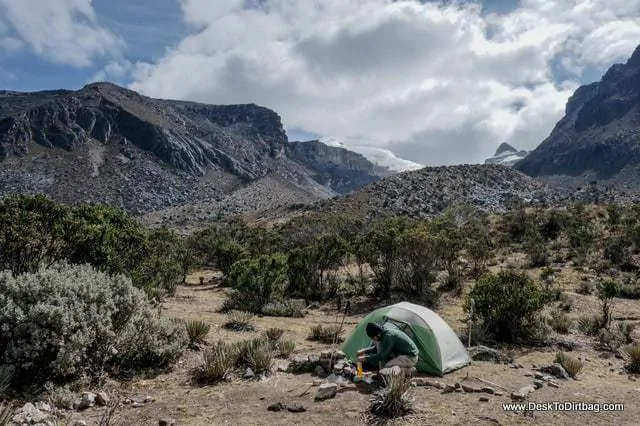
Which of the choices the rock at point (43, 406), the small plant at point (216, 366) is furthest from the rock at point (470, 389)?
the rock at point (43, 406)

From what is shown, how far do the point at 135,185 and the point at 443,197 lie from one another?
69453mm

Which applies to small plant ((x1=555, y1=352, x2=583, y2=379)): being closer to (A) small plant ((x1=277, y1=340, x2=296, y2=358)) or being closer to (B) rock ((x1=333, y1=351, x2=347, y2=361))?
(B) rock ((x1=333, y1=351, x2=347, y2=361))

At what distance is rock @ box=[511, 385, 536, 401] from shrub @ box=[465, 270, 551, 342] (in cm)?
458

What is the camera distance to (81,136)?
11294cm

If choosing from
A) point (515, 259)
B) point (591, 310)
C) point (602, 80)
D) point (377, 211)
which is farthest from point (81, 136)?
point (602, 80)

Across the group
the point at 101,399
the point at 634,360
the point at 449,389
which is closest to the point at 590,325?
the point at 634,360

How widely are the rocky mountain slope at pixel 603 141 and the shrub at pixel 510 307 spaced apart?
11879cm

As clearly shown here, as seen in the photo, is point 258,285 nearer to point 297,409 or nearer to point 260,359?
point 260,359

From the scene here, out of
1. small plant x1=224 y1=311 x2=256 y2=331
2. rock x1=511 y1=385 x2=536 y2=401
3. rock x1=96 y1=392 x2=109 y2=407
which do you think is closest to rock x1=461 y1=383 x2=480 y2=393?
rock x1=511 y1=385 x2=536 y2=401

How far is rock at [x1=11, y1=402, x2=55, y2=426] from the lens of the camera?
601 cm

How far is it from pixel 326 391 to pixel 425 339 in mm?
2812

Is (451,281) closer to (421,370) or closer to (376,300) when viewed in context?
(376,300)

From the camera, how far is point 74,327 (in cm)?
756

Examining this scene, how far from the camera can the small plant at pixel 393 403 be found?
21.3 feet
